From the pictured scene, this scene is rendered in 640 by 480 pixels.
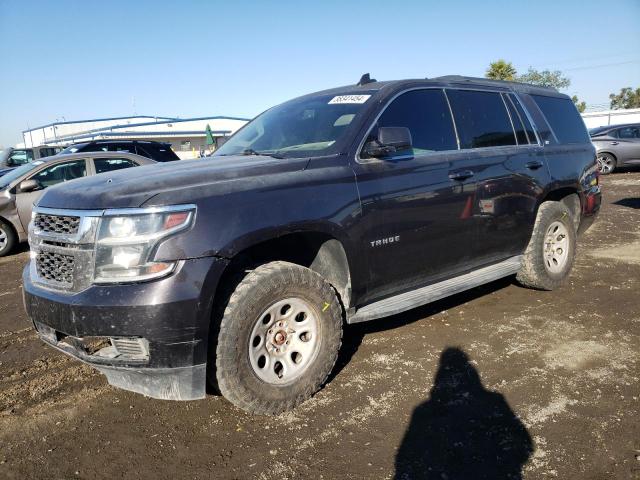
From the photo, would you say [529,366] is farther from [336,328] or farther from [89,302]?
[89,302]

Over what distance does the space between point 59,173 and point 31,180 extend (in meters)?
0.45

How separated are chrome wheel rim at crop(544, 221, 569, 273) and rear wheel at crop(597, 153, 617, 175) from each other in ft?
46.0

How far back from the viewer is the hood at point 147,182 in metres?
2.59

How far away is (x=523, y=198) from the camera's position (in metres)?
4.45

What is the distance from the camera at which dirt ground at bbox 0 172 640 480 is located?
248 cm

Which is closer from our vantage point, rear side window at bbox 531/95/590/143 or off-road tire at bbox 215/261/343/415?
off-road tire at bbox 215/261/343/415

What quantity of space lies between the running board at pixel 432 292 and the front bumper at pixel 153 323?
1.13m

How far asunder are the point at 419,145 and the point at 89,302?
2.56 metres

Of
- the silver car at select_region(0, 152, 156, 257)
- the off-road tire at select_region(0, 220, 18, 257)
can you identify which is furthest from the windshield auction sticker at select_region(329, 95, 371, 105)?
the off-road tire at select_region(0, 220, 18, 257)

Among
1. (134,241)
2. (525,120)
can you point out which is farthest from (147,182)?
(525,120)

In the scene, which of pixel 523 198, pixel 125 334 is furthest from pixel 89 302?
pixel 523 198

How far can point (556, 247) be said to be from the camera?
5.07 m

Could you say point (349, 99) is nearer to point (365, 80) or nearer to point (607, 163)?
point (365, 80)

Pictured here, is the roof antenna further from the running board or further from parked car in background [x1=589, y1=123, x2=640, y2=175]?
parked car in background [x1=589, y1=123, x2=640, y2=175]
